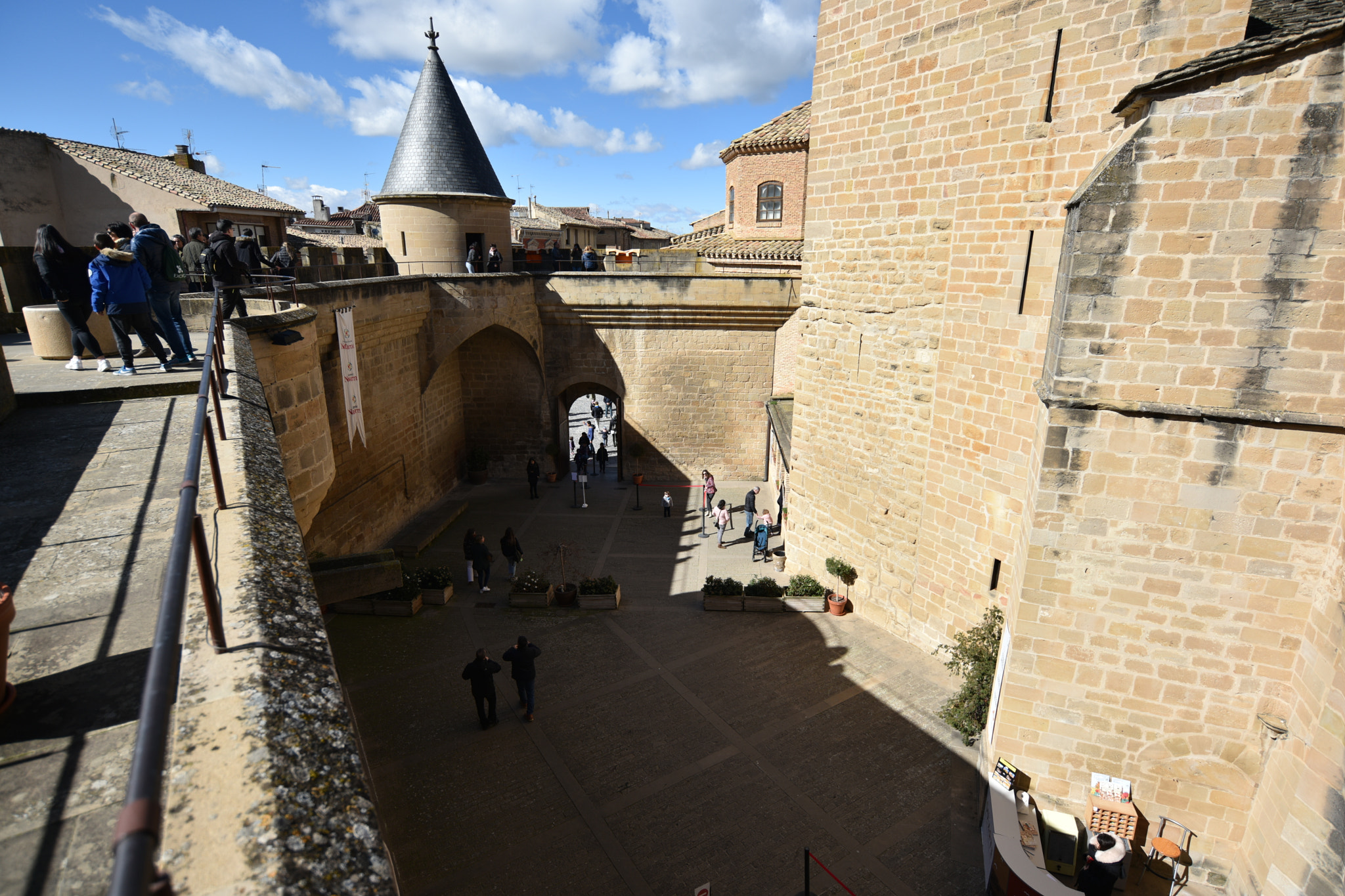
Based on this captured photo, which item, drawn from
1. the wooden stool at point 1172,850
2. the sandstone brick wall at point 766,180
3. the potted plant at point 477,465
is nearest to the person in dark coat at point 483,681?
the wooden stool at point 1172,850

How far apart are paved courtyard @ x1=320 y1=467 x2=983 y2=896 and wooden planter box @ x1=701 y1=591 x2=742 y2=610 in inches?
5.8

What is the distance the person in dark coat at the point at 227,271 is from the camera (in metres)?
6.54

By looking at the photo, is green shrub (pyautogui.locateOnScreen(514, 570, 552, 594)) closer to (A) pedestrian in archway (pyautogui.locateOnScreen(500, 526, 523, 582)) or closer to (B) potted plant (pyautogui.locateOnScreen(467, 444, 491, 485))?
(A) pedestrian in archway (pyautogui.locateOnScreen(500, 526, 523, 582))

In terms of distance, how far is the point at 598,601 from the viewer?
10828 mm

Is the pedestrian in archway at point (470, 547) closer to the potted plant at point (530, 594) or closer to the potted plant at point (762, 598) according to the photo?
the potted plant at point (530, 594)

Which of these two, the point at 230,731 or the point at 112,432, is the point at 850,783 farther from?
the point at 112,432

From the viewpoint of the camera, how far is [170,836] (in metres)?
1.43

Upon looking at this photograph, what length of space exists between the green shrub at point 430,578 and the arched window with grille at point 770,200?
15616 mm

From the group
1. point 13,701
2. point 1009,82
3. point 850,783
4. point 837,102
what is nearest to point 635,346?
point 837,102

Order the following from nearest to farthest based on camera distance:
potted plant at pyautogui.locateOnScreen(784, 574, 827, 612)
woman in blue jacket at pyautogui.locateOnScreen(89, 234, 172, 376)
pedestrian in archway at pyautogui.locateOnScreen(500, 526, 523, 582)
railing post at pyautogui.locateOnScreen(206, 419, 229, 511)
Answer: railing post at pyautogui.locateOnScreen(206, 419, 229, 511) → woman in blue jacket at pyautogui.locateOnScreen(89, 234, 172, 376) → potted plant at pyautogui.locateOnScreen(784, 574, 827, 612) → pedestrian in archway at pyautogui.locateOnScreen(500, 526, 523, 582)

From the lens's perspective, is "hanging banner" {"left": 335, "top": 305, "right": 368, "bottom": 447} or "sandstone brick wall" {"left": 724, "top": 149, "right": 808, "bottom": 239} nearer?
"hanging banner" {"left": 335, "top": 305, "right": 368, "bottom": 447}

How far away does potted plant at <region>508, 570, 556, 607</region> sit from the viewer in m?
10.8

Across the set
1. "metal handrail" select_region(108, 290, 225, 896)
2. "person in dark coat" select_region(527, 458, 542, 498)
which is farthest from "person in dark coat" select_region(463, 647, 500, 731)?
"person in dark coat" select_region(527, 458, 542, 498)

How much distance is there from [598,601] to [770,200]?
15.3 m
